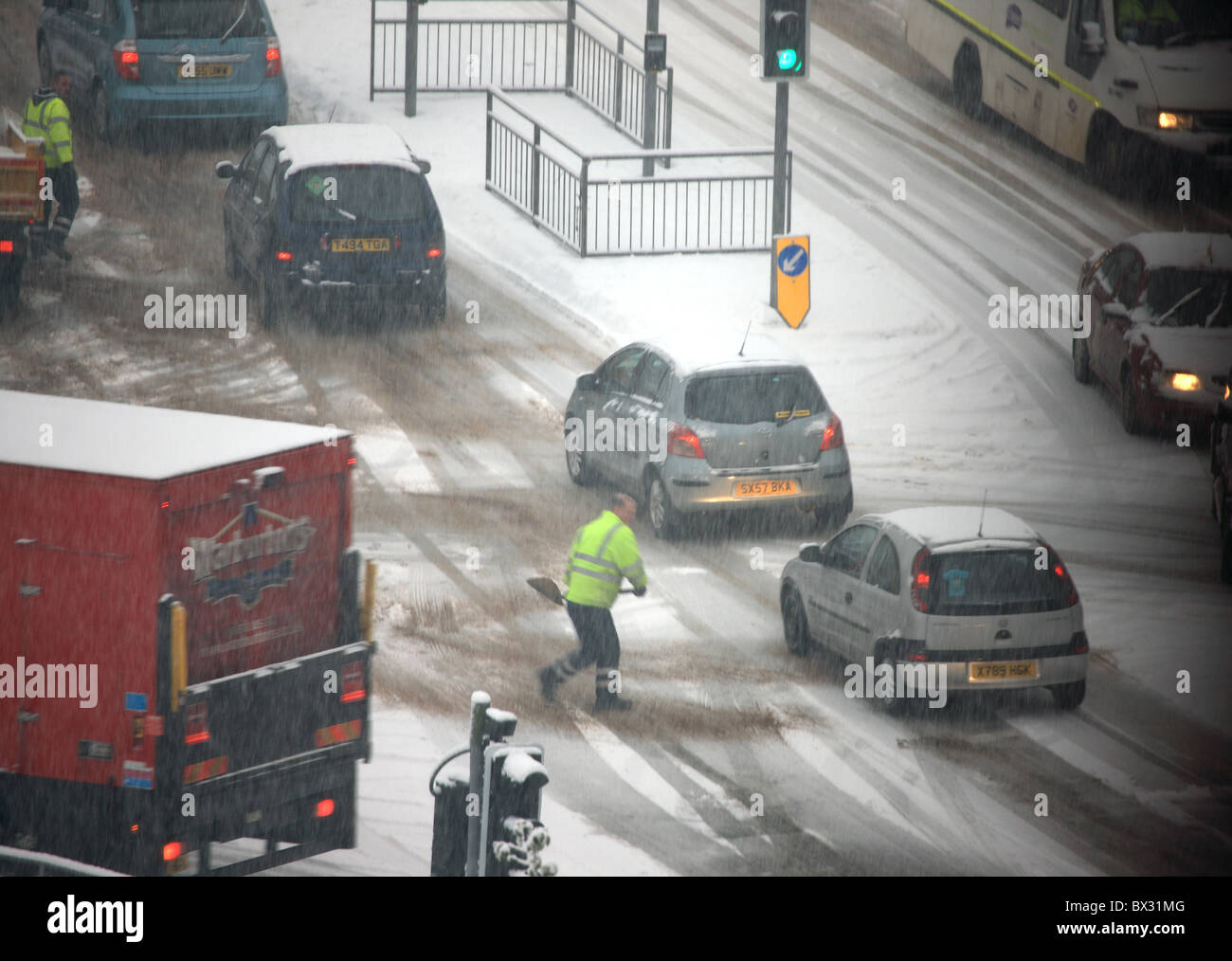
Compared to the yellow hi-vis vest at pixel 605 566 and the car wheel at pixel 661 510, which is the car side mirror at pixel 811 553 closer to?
the yellow hi-vis vest at pixel 605 566

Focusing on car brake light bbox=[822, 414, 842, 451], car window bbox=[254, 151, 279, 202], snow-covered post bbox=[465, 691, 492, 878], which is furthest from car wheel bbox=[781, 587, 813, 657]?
car window bbox=[254, 151, 279, 202]

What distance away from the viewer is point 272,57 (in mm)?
22969

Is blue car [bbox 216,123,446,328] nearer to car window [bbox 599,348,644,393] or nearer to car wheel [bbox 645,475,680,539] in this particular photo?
car window [bbox 599,348,644,393]

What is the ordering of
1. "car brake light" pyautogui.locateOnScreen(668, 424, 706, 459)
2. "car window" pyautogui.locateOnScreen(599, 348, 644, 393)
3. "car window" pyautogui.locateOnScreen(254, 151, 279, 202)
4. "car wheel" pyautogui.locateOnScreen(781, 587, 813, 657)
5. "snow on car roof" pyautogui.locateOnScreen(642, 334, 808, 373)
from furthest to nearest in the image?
"car window" pyautogui.locateOnScreen(254, 151, 279, 202)
"car window" pyautogui.locateOnScreen(599, 348, 644, 393)
"snow on car roof" pyautogui.locateOnScreen(642, 334, 808, 373)
"car brake light" pyautogui.locateOnScreen(668, 424, 706, 459)
"car wheel" pyautogui.locateOnScreen(781, 587, 813, 657)

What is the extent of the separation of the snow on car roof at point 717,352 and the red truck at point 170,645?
19.1 feet

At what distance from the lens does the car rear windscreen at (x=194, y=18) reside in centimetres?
2244

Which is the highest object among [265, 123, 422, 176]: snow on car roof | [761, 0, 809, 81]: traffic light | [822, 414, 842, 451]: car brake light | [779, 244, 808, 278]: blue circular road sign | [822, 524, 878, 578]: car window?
[761, 0, 809, 81]: traffic light

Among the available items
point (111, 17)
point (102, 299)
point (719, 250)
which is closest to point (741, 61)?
point (719, 250)

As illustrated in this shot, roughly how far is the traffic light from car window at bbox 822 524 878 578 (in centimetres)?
753

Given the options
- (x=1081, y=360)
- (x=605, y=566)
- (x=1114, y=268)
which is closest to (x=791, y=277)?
(x=1081, y=360)

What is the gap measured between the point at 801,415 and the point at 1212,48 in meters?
9.20

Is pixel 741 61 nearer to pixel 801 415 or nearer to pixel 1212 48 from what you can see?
pixel 1212 48

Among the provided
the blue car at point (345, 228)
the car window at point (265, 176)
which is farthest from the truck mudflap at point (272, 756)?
the car window at point (265, 176)

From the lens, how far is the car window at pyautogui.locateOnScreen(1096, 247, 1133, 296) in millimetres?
18703
